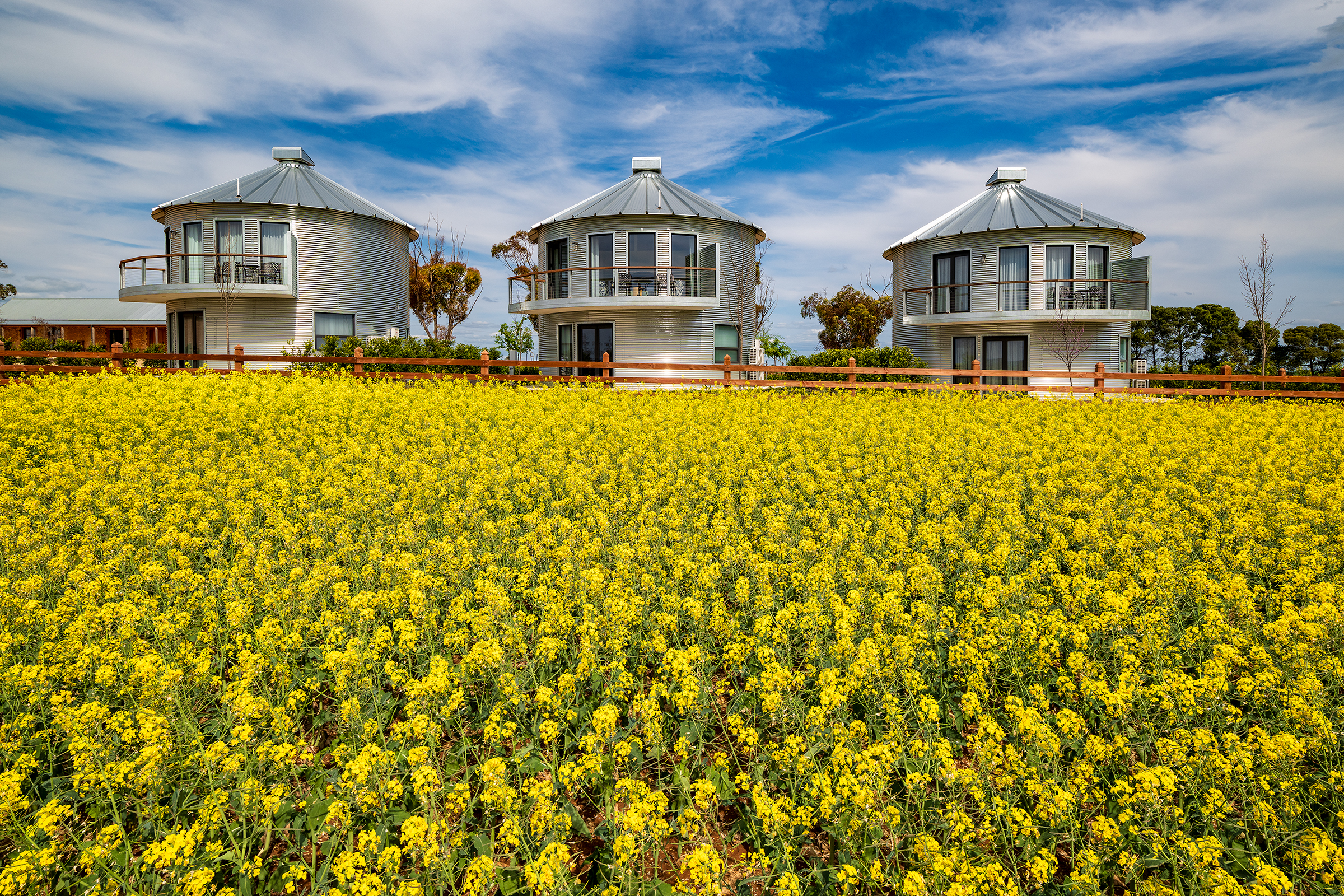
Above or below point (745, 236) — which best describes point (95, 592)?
below

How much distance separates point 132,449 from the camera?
10.1 m

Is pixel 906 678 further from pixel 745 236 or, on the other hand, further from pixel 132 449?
pixel 745 236

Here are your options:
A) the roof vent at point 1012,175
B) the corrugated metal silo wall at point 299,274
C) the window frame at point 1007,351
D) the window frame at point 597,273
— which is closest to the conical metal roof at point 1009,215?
the roof vent at point 1012,175

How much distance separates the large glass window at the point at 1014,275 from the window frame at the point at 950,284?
1.12 metres

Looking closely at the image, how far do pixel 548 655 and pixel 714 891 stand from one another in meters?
1.68

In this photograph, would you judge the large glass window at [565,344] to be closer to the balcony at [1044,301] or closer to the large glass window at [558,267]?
the large glass window at [558,267]

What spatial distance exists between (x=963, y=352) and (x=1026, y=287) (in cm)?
326

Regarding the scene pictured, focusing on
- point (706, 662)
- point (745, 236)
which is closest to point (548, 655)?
point (706, 662)

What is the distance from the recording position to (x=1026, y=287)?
28547mm

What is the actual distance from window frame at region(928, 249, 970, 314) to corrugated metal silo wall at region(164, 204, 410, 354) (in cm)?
2302

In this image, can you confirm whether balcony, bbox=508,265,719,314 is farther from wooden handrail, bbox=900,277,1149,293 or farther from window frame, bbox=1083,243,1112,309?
window frame, bbox=1083,243,1112,309

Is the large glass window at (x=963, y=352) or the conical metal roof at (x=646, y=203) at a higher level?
the conical metal roof at (x=646, y=203)

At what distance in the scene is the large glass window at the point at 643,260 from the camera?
28172 mm

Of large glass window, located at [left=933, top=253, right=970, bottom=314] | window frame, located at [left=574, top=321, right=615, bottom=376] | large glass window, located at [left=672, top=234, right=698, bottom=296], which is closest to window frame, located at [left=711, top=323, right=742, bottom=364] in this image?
large glass window, located at [left=672, top=234, right=698, bottom=296]
